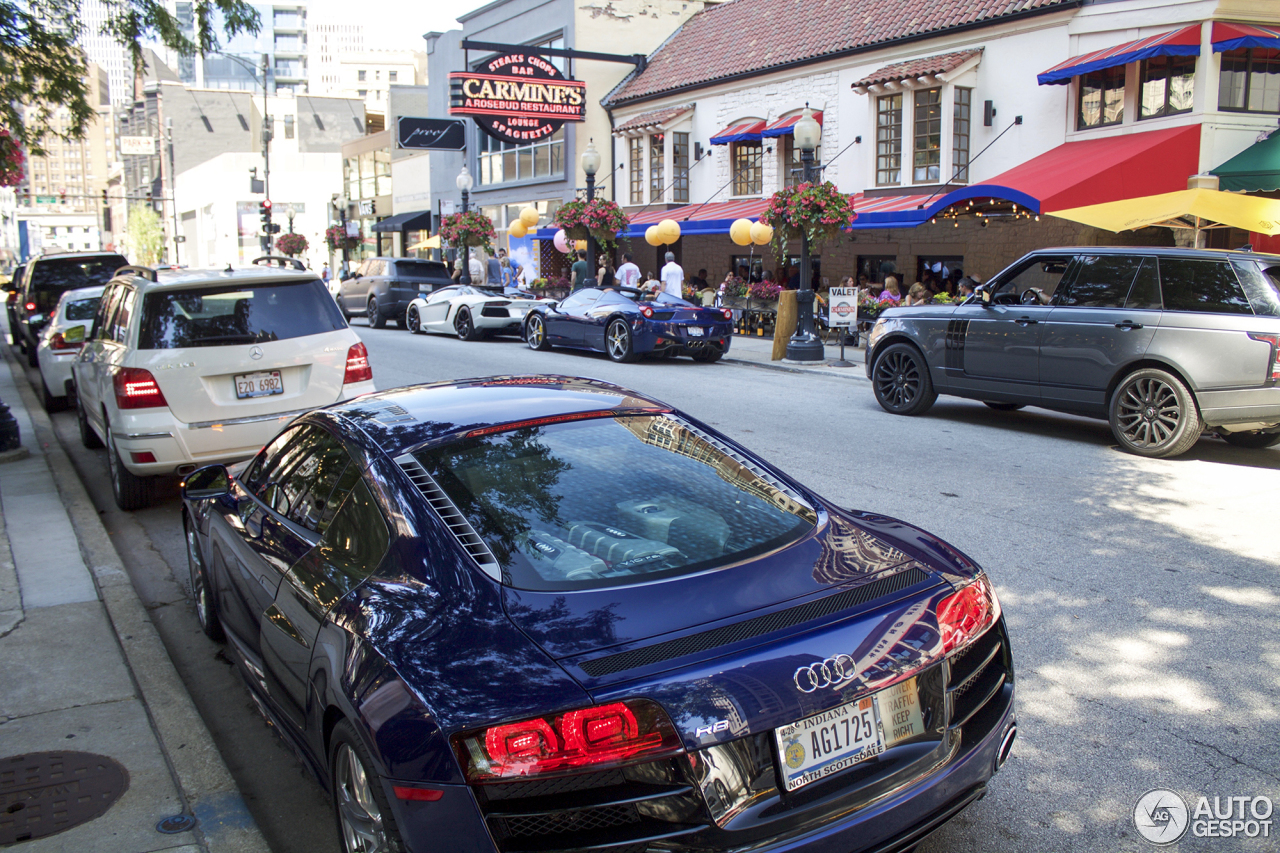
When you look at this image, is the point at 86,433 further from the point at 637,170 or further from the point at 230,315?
the point at 637,170

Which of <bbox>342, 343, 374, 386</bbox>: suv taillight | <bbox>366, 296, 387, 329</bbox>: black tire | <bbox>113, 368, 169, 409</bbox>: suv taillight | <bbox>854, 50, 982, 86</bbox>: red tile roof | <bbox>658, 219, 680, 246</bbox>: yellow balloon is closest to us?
<bbox>113, 368, 169, 409</bbox>: suv taillight

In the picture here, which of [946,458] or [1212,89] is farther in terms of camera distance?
[1212,89]

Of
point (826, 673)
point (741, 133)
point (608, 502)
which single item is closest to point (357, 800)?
point (608, 502)

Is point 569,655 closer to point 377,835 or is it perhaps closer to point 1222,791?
point 377,835

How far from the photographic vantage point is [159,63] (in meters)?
113

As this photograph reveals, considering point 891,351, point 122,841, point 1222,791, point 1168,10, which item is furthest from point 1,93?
point 1168,10

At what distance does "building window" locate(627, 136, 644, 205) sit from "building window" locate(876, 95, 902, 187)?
9.36m

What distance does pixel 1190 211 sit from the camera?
43.5ft

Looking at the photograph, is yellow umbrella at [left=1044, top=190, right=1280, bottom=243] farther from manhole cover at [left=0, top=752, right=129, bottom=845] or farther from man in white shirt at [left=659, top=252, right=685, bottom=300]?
manhole cover at [left=0, top=752, right=129, bottom=845]

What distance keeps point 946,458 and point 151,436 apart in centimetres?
647

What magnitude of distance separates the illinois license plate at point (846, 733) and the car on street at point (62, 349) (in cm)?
1112

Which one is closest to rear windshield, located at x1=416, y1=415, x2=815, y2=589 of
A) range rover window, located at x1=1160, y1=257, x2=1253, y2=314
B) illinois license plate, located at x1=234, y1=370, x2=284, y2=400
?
illinois license plate, located at x1=234, y1=370, x2=284, y2=400

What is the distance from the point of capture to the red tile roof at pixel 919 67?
63.6 feet

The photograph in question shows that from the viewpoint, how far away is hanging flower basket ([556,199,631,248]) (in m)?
22.8
